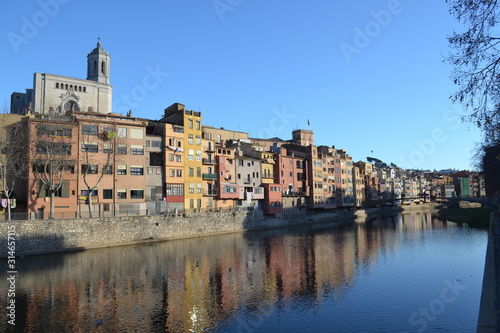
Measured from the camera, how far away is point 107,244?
49.4 meters

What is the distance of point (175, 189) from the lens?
65375 mm

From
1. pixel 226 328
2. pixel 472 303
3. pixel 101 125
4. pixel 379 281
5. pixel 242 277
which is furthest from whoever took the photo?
pixel 101 125

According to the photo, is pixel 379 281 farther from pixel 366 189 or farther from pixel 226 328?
pixel 366 189

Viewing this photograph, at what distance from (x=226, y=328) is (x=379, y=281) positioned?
48.8 feet

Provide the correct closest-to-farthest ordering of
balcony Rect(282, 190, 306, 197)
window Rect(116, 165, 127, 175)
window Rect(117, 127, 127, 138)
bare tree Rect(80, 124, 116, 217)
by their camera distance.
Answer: bare tree Rect(80, 124, 116, 217), window Rect(116, 165, 127, 175), window Rect(117, 127, 127, 138), balcony Rect(282, 190, 306, 197)

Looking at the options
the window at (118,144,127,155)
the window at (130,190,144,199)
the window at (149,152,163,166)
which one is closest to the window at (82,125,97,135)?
the window at (118,144,127,155)

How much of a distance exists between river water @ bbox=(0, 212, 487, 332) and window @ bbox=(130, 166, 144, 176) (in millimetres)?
17703

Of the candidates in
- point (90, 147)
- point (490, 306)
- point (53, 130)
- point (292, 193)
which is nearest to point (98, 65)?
point (90, 147)

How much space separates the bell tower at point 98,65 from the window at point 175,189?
60761 mm

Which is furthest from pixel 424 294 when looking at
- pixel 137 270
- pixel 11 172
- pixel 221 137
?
pixel 221 137

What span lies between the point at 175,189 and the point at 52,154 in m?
21.1

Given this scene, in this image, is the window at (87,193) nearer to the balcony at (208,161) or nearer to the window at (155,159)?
the window at (155,159)

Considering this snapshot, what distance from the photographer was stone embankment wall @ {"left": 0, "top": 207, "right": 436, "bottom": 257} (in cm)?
4209

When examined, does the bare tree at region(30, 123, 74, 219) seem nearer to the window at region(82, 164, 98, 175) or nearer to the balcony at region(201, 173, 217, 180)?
the window at region(82, 164, 98, 175)
